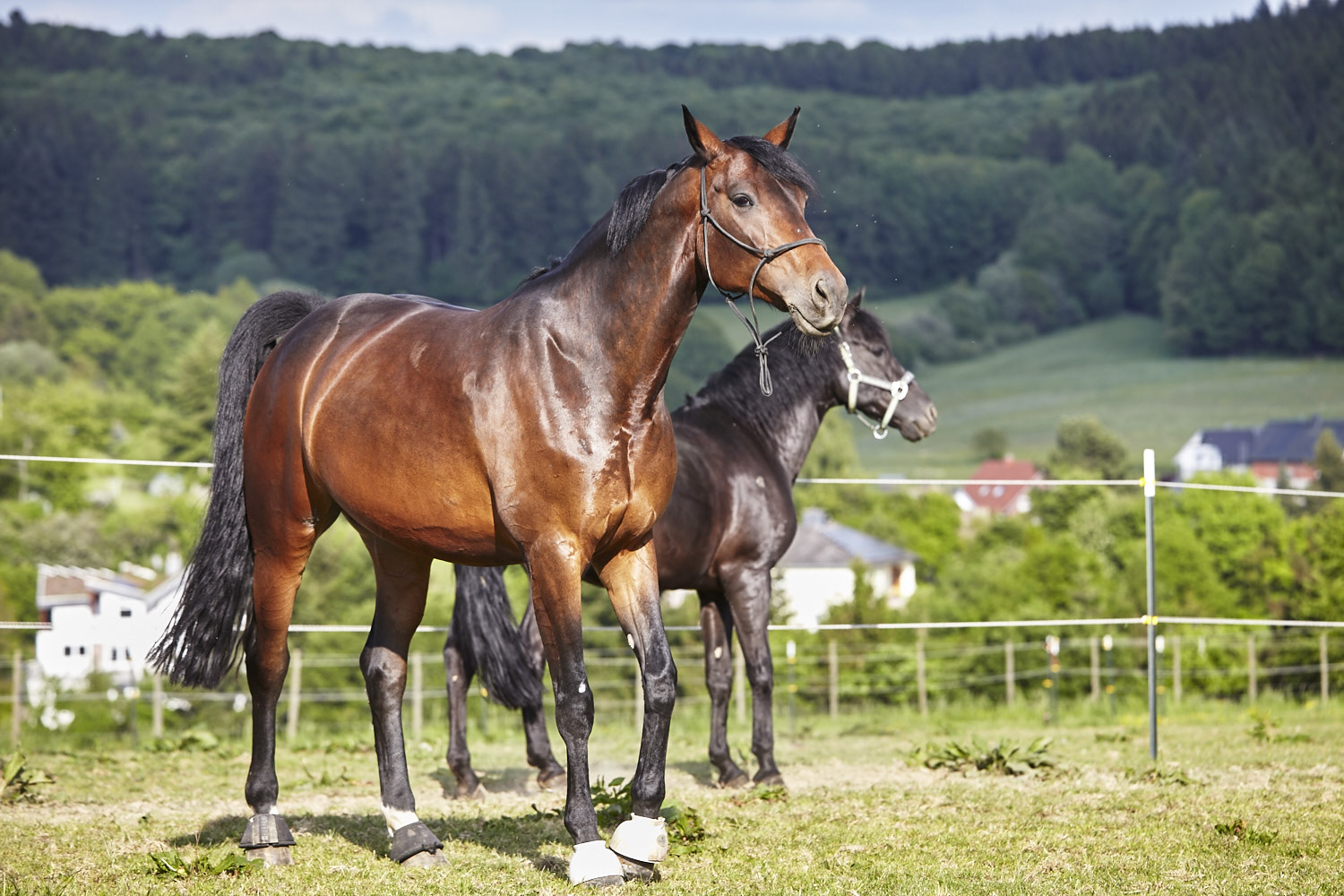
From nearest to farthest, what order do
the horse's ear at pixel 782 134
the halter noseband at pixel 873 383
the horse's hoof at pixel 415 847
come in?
the horse's ear at pixel 782 134 < the horse's hoof at pixel 415 847 < the halter noseband at pixel 873 383

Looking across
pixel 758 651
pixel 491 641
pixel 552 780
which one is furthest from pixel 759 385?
pixel 552 780

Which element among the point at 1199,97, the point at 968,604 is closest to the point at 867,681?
the point at 968,604

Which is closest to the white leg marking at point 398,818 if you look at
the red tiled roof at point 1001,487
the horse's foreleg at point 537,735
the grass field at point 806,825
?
the grass field at point 806,825

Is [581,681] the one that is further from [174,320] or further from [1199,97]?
[1199,97]

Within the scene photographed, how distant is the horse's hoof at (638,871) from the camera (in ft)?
14.6

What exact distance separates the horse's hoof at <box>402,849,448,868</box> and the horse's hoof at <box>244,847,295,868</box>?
0.47 m

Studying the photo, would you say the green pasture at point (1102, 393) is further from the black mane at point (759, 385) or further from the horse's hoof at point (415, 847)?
the horse's hoof at point (415, 847)

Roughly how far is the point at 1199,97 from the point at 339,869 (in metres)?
151

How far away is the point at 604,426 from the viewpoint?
4488 millimetres

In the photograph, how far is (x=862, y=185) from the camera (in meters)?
137

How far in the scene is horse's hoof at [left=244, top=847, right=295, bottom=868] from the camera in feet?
16.1

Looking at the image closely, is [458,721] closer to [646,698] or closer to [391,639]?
[391,639]

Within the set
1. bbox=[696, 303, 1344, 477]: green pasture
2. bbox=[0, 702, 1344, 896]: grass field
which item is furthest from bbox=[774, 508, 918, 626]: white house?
bbox=[0, 702, 1344, 896]: grass field

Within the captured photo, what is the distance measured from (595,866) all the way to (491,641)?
9.13 feet
